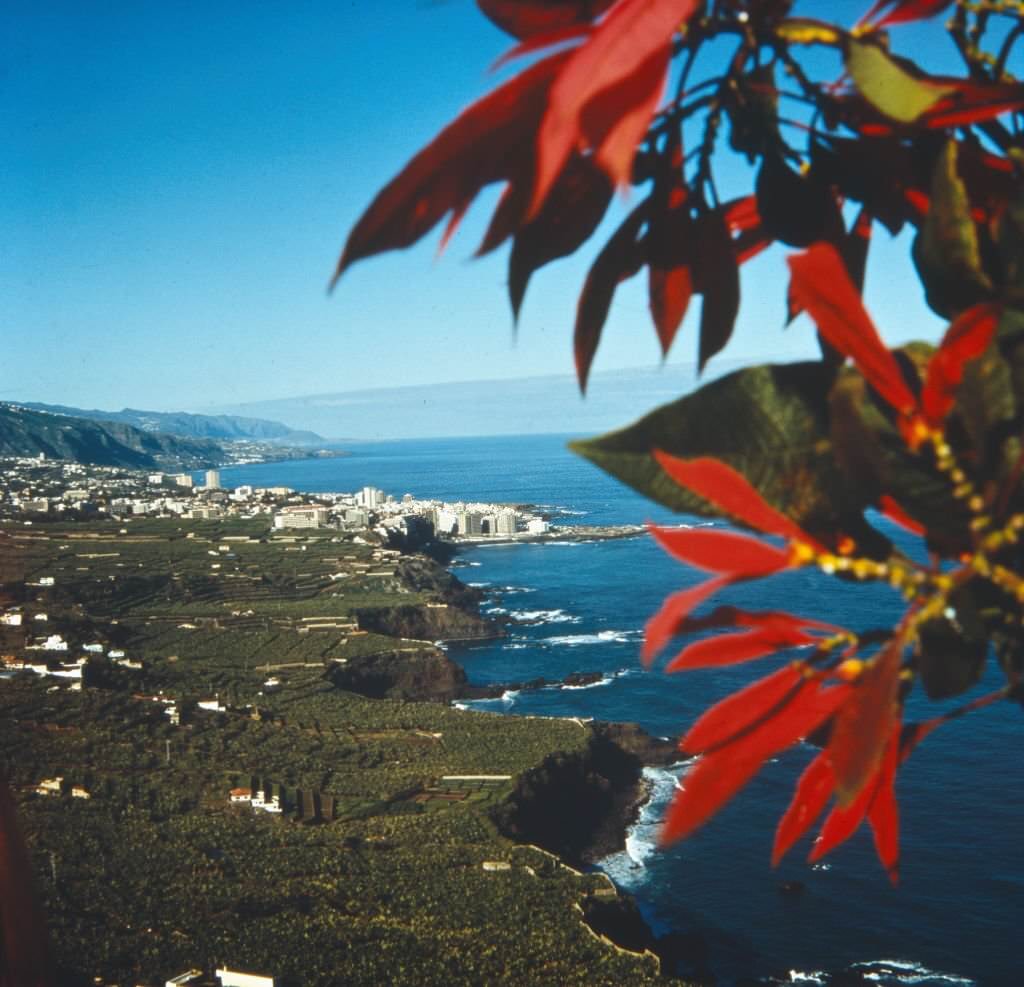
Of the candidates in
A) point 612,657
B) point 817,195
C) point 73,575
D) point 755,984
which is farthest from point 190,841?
point 73,575

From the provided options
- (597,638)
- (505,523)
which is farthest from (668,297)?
(505,523)

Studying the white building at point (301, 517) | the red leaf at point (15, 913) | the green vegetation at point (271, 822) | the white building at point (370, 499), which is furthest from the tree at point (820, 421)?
the white building at point (370, 499)

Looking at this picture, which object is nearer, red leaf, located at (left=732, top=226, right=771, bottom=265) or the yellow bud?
the yellow bud

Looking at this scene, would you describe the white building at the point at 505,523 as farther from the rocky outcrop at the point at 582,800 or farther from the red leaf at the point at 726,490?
the red leaf at the point at 726,490

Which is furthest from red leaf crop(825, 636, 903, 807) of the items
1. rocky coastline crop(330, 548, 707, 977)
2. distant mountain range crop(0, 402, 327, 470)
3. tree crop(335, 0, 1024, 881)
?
distant mountain range crop(0, 402, 327, 470)

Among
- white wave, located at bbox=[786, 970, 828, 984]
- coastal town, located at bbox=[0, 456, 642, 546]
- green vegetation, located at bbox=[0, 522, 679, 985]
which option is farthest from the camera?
coastal town, located at bbox=[0, 456, 642, 546]

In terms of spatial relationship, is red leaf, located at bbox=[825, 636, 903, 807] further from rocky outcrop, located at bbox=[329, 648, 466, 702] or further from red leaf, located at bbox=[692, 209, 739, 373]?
rocky outcrop, located at bbox=[329, 648, 466, 702]

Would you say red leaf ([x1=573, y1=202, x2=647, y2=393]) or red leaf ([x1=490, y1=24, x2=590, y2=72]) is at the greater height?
red leaf ([x1=490, y1=24, x2=590, y2=72])
